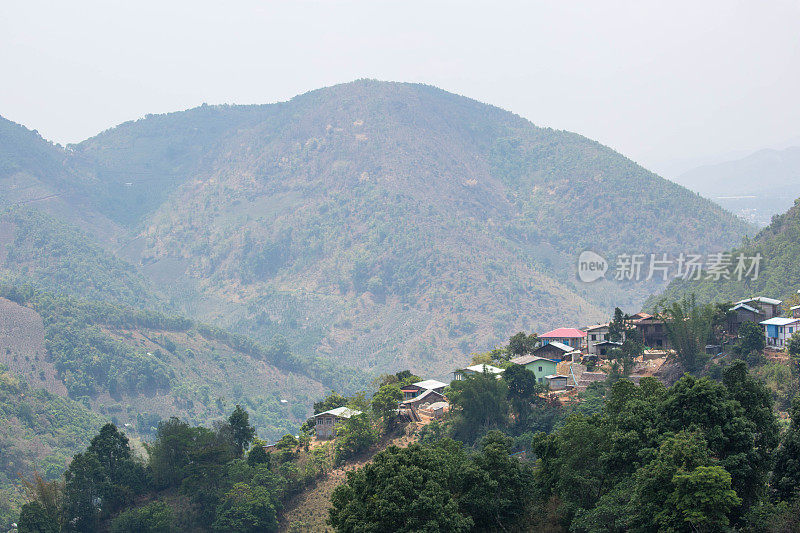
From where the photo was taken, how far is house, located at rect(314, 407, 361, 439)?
76.4 m

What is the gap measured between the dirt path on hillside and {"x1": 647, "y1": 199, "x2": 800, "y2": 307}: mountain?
→ 48.7 meters

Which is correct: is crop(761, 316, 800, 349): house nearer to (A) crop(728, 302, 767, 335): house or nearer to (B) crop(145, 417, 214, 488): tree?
(A) crop(728, 302, 767, 335): house

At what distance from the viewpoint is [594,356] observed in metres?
75.4

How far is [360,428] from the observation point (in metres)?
68.9

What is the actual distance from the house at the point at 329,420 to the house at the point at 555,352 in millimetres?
18459

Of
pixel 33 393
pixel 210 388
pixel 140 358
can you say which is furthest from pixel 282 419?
pixel 33 393

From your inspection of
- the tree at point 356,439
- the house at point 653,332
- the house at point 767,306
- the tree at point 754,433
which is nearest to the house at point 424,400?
the tree at point 356,439

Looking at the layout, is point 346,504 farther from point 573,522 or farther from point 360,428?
point 360,428

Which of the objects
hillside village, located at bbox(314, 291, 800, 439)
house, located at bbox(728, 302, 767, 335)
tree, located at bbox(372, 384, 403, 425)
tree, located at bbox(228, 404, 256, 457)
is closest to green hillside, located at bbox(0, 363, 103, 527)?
tree, located at bbox(228, 404, 256, 457)

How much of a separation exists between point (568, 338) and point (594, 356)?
857 cm

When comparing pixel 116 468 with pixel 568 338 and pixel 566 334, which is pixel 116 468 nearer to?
pixel 568 338

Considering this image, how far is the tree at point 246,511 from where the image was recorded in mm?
60000

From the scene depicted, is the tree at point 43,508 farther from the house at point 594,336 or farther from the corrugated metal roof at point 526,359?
the house at point 594,336

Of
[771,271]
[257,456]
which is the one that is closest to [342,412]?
[257,456]
